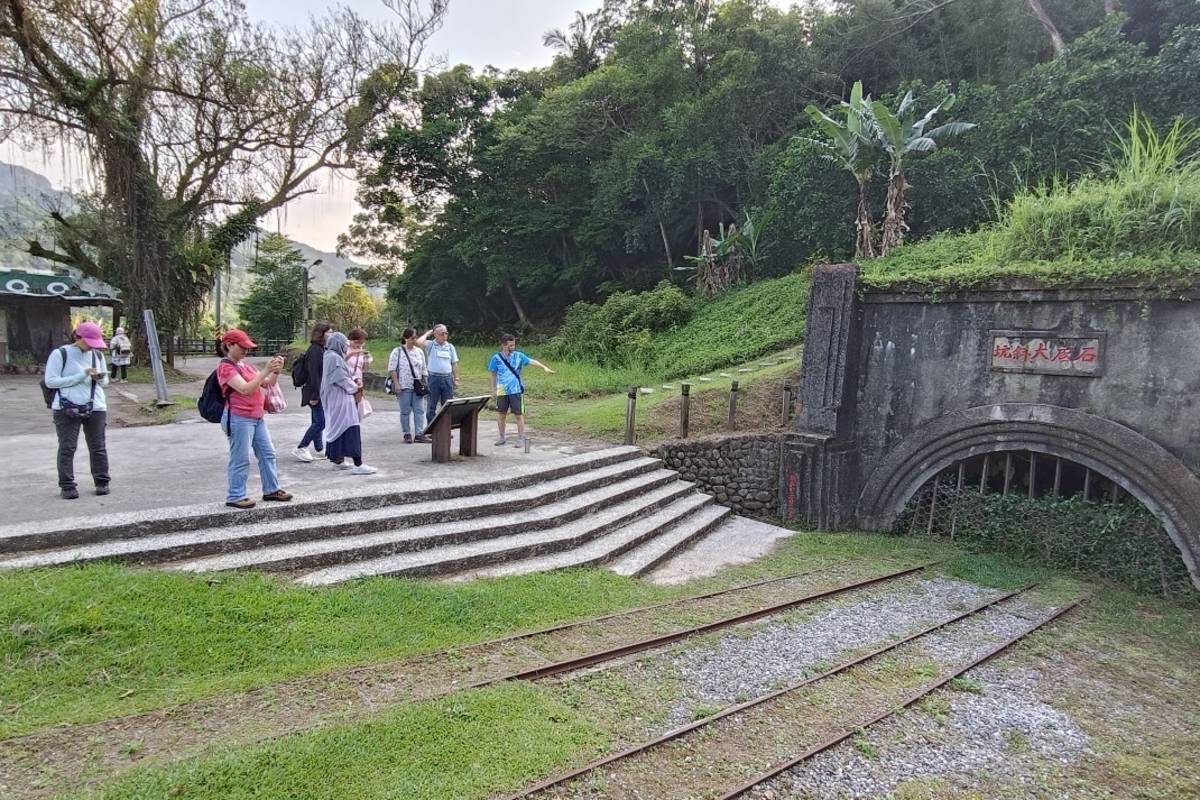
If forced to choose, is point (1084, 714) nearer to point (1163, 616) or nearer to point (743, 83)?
point (1163, 616)

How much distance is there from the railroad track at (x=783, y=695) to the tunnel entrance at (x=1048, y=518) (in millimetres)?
2210

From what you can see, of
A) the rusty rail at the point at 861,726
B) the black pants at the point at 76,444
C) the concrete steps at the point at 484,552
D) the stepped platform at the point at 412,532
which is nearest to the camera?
the rusty rail at the point at 861,726

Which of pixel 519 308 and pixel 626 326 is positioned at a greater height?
pixel 519 308

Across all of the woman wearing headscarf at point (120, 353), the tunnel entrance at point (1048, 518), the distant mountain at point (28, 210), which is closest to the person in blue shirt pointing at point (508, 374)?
the tunnel entrance at point (1048, 518)

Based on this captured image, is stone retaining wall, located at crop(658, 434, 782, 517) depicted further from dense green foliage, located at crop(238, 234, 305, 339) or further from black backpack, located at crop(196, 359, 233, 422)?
dense green foliage, located at crop(238, 234, 305, 339)

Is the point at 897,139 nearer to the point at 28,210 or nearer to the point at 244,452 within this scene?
the point at 244,452

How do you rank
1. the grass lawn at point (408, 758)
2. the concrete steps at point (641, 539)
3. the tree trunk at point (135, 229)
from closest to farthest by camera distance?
the grass lawn at point (408, 758) < the concrete steps at point (641, 539) < the tree trunk at point (135, 229)

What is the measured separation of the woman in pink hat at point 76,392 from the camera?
5.32 meters

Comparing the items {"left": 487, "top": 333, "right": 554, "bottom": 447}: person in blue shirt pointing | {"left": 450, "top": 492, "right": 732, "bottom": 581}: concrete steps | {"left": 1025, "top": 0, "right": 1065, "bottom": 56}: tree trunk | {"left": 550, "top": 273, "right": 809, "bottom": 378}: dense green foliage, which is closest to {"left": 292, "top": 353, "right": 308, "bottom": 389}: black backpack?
{"left": 487, "top": 333, "right": 554, "bottom": 447}: person in blue shirt pointing

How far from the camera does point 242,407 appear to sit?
5250 mm

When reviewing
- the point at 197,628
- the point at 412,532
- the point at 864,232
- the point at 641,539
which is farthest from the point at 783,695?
the point at 864,232

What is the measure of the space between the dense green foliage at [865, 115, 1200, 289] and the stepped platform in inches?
202

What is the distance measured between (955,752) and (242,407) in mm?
5678

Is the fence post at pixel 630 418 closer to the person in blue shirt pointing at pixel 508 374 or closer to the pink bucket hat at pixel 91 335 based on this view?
the person in blue shirt pointing at pixel 508 374
